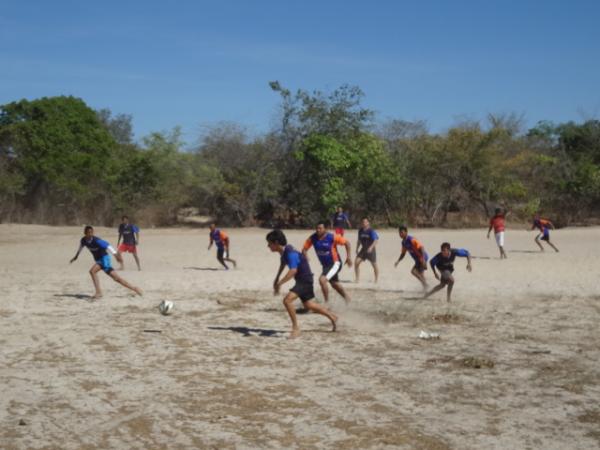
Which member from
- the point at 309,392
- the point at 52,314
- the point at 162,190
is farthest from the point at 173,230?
the point at 309,392

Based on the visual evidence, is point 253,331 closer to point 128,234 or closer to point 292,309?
point 292,309

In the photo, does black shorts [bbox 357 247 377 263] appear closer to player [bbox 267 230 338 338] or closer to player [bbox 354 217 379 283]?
player [bbox 354 217 379 283]

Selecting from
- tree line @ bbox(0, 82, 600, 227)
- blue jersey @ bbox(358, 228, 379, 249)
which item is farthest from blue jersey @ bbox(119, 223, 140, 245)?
tree line @ bbox(0, 82, 600, 227)

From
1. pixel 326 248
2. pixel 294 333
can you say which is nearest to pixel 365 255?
pixel 326 248

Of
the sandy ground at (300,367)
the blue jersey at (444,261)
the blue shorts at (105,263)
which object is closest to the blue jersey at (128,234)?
the sandy ground at (300,367)

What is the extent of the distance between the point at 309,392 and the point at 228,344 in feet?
9.12

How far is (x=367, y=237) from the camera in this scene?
17.0m

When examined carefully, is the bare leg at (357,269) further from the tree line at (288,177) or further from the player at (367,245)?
the tree line at (288,177)

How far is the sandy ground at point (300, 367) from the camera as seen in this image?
663cm

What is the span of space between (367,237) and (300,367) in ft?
26.9

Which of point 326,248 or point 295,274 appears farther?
point 326,248

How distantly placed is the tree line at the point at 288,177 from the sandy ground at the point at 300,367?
22853 mm

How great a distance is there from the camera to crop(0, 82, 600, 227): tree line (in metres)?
39.7

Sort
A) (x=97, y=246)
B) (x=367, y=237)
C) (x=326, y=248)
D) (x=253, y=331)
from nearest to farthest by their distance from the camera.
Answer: (x=253, y=331) < (x=326, y=248) < (x=97, y=246) < (x=367, y=237)
